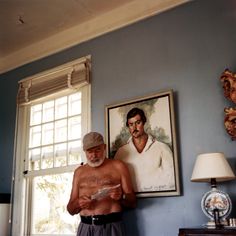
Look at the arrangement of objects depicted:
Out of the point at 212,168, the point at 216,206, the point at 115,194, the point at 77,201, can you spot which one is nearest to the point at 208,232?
the point at 216,206

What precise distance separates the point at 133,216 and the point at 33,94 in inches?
74.5

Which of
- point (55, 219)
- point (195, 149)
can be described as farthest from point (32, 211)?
point (195, 149)

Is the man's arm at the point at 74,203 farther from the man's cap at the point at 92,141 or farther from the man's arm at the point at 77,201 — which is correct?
the man's cap at the point at 92,141

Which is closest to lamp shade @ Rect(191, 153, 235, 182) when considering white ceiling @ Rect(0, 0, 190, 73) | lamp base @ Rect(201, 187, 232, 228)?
lamp base @ Rect(201, 187, 232, 228)

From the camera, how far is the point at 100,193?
269cm

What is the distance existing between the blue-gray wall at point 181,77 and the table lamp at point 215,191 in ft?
0.70

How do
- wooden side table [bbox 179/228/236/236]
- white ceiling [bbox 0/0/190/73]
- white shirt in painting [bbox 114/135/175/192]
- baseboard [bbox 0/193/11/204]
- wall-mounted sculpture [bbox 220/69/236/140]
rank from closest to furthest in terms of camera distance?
wooden side table [bbox 179/228/236/236], wall-mounted sculpture [bbox 220/69/236/140], white shirt in painting [bbox 114/135/175/192], white ceiling [bbox 0/0/190/73], baseboard [bbox 0/193/11/204]

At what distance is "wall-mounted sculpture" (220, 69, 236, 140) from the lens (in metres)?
2.57

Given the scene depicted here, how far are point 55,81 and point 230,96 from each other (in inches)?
77.3

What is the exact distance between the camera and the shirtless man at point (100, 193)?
107 inches

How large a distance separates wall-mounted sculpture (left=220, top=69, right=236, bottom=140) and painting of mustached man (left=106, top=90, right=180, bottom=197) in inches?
18.1

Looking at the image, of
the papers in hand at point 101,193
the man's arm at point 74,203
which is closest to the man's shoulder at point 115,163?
the papers in hand at point 101,193

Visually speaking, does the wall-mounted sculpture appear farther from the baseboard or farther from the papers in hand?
the baseboard

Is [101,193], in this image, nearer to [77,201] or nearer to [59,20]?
[77,201]
